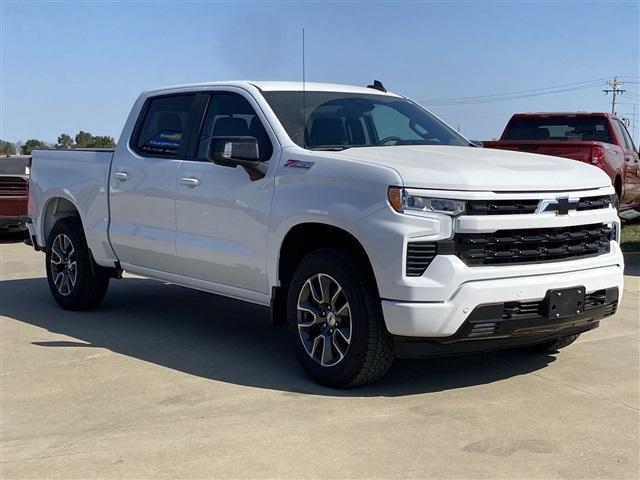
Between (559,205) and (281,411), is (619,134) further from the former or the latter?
(281,411)

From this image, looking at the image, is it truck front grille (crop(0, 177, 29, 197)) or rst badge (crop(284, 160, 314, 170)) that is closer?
rst badge (crop(284, 160, 314, 170))

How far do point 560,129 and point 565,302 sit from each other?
25.9 feet

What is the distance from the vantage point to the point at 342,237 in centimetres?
521

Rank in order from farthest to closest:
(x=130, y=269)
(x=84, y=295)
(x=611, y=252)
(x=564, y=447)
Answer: (x=84, y=295) → (x=130, y=269) → (x=611, y=252) → (x=564, y=447)

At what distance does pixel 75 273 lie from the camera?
7.61m

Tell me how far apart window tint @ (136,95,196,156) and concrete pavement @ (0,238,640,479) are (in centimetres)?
155

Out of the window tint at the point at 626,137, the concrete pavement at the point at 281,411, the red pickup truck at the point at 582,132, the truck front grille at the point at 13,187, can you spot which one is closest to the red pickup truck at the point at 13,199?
the truck front grille at the point at 13,187

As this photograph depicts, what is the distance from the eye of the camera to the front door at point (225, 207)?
222 inches

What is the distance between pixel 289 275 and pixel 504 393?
5.27 ft

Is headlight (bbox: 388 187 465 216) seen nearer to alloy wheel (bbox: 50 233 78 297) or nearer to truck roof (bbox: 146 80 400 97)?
truck roof (bbox: 146 80 400 97)

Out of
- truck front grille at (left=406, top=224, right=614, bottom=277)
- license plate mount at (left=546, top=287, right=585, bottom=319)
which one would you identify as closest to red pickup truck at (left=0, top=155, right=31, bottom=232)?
truck front grille at (left=406, top=224, right=614, bottom=277)

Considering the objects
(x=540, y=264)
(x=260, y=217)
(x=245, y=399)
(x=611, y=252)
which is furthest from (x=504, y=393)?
(x=260, y=217)

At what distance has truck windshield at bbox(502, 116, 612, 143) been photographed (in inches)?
474

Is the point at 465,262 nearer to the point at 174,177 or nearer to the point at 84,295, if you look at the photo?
the point at 174,177
